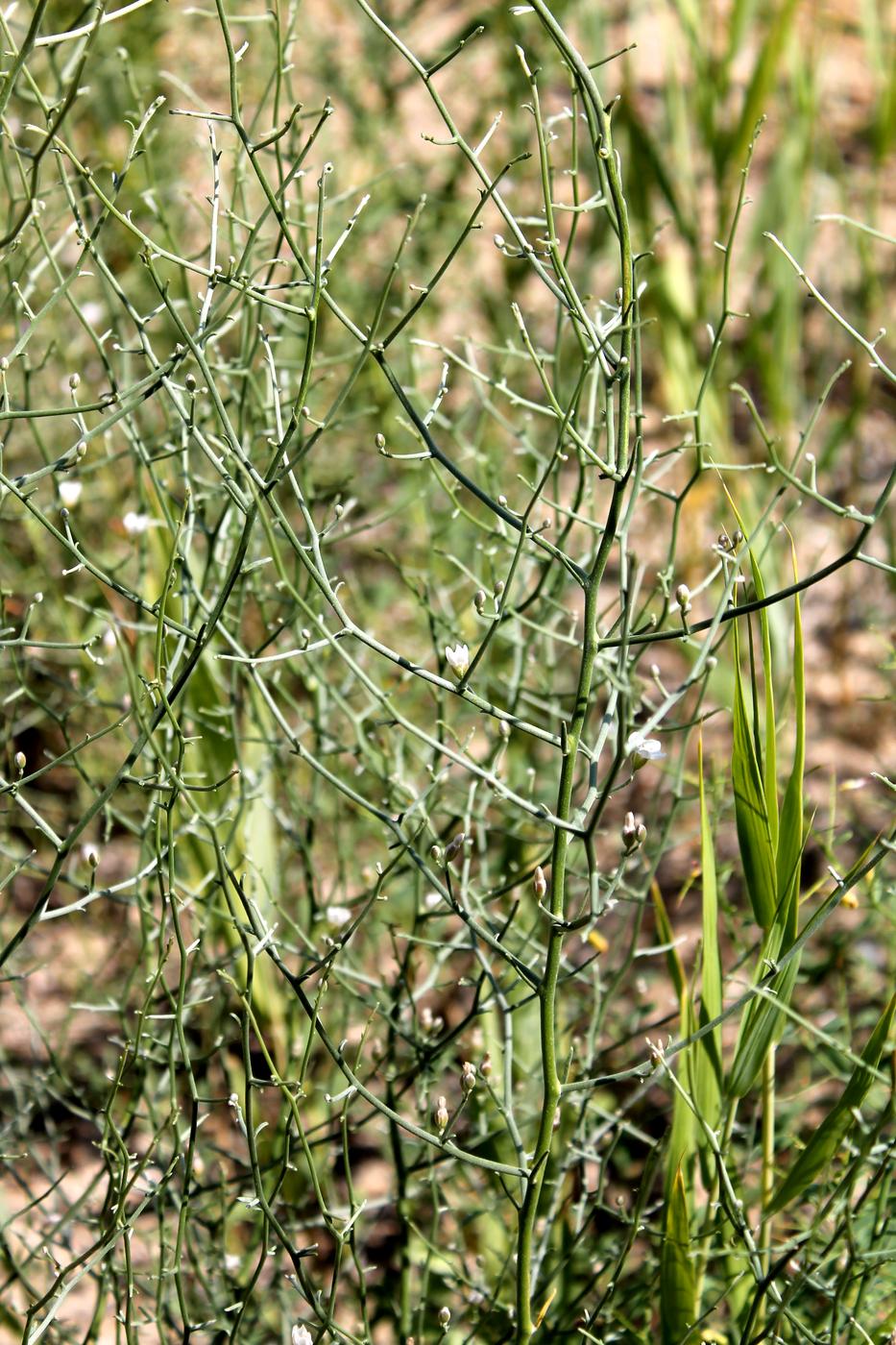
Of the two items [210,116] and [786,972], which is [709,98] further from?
[786,972]

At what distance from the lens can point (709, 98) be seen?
207cm

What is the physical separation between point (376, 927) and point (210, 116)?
0.97 metres

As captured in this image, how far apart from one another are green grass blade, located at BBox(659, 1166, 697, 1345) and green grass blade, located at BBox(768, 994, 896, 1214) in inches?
2.4

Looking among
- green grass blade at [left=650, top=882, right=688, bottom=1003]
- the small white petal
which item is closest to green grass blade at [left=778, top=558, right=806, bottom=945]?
green grass blade at [left=650, top=882, right=688, bottom=1003]

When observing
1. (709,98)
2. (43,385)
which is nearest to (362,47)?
(709,98)

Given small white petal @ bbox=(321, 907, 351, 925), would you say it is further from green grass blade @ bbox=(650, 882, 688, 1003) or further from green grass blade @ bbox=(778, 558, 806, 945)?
green grass blade @ bbox=(778, 558, 806, 945)

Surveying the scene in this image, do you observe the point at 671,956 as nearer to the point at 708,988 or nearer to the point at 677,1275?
the point at 708,988

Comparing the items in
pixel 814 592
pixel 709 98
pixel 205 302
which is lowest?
pixel 205 302

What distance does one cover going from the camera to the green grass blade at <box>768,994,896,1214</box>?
88 cm

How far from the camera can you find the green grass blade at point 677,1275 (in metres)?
0.94

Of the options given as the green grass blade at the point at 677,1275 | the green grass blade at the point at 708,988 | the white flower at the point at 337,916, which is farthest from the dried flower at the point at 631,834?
the white flower at the point at 337,916

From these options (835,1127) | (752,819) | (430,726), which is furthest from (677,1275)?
(430,726)

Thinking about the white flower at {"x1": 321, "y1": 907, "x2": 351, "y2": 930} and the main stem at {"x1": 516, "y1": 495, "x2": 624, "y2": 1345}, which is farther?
the white flower at {"x1": 321, "y1": 907, "x2": 351, "y2": 930}

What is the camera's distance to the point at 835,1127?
2.98ft
